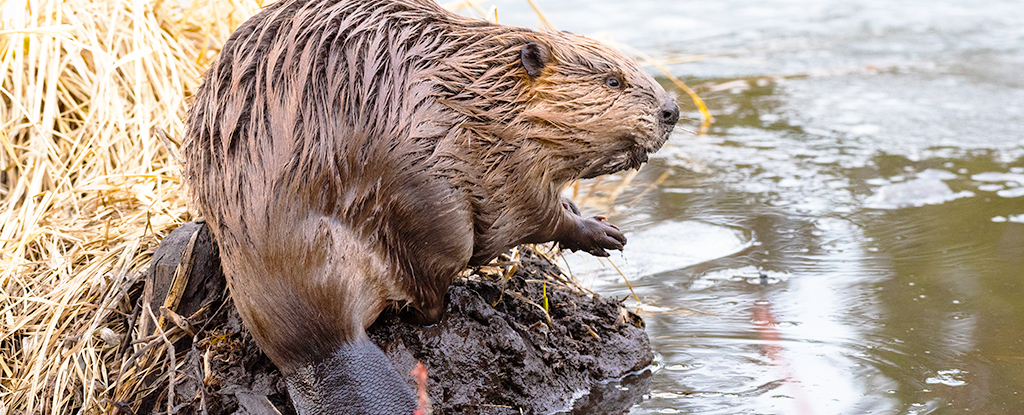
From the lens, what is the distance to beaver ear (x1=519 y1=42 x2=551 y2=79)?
254 cm

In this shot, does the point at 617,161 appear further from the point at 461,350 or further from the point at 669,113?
the point at 461,350

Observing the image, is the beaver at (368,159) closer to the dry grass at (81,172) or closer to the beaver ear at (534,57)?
the beaver ear at (534,57)

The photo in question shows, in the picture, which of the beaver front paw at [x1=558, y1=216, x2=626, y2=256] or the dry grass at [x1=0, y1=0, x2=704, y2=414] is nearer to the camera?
the dry grass at [x1=0, y1=0, x2=704, y2=414]

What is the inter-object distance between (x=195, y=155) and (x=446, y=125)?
1.93 feet

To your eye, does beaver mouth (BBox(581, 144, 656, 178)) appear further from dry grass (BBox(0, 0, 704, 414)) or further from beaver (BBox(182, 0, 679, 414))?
dry grass (BBox(0, 0, 704, 414))

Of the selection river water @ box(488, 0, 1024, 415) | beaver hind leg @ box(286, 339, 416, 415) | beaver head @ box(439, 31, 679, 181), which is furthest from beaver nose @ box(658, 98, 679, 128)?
beaver hind leg @ box(286, 339, 416, 415)

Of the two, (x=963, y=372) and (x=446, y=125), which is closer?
(x=446, y=125)

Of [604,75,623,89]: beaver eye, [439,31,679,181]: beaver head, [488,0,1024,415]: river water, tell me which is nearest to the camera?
[439,31,679,181]: beaver head

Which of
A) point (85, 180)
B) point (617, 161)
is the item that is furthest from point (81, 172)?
point (617, 161)

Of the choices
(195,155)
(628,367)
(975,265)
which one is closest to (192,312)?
(195,155)

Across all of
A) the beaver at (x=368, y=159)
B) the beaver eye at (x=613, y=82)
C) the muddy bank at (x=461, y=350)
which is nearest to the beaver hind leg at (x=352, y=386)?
the beaver at (x=368, y=159)

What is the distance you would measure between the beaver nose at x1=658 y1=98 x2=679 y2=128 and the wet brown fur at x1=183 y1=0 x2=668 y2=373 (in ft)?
0.49

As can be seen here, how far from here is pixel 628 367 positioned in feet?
9.55

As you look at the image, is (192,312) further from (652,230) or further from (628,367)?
(652,230)
